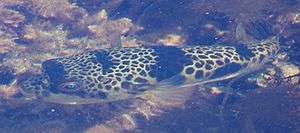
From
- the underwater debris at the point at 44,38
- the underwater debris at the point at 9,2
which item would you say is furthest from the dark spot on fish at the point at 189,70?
the underwater debris at the point at 9,2

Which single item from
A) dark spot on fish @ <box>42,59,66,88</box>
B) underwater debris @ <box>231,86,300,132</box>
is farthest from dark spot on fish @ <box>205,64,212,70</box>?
dark spot on fish @ <box>42,59,66,88</box>

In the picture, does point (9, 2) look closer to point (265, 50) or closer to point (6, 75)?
point (6, 75)

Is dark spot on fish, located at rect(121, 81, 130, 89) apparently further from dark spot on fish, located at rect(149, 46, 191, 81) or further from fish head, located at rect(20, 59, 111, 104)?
dark spot on fish, located at rect(149, 46, 191, 81)

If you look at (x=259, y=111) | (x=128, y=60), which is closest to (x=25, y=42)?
(x=128, y=60)

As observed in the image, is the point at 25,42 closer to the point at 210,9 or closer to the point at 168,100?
the point at 168,100

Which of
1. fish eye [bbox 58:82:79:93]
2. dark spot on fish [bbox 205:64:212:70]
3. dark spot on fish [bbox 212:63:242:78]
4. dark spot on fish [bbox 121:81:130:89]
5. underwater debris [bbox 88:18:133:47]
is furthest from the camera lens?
underwater debris [bbox 88:18:133:47]
